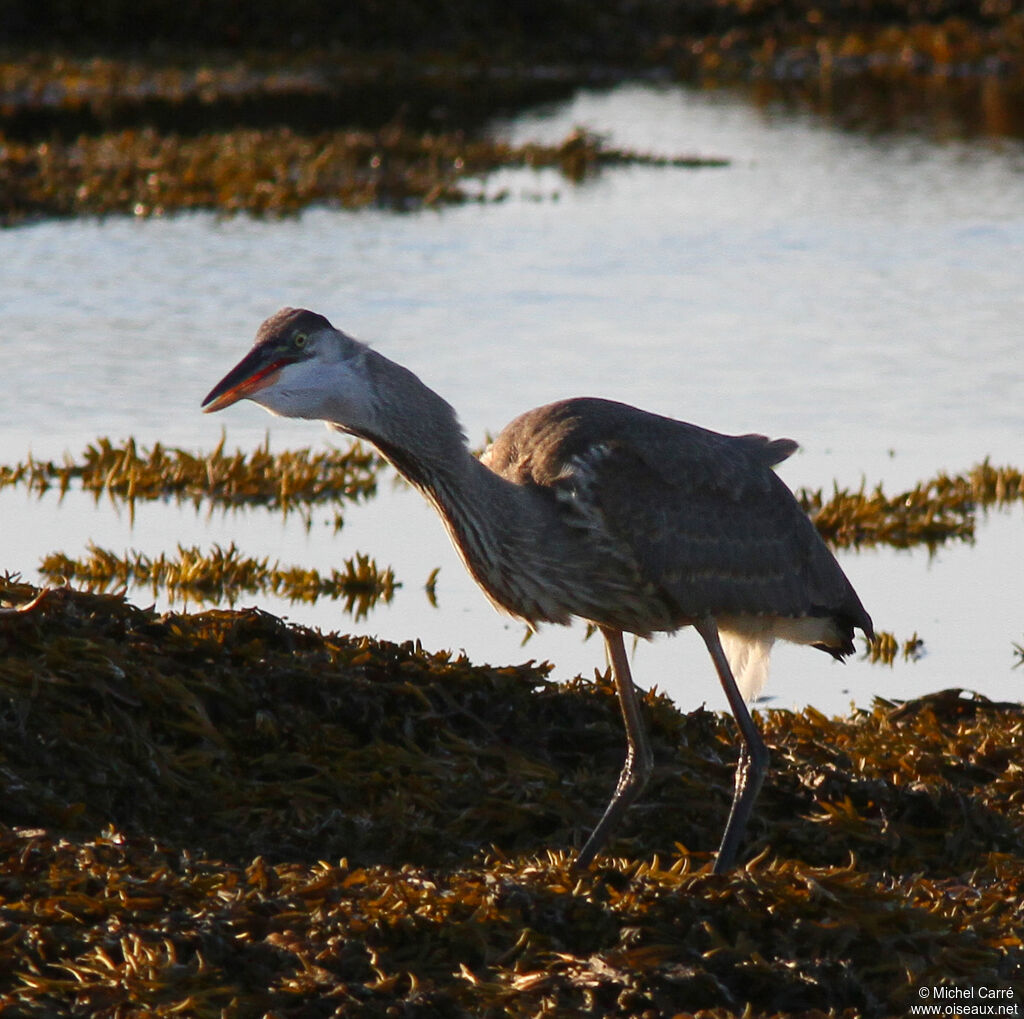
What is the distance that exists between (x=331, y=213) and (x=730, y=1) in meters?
23.1

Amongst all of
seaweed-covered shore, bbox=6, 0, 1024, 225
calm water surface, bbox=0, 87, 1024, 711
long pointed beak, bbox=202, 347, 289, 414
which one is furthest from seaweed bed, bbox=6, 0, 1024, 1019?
seaweed-covered shore, bbox=6, 0, 1024, 225

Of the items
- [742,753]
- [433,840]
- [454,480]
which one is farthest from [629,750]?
[454,480]

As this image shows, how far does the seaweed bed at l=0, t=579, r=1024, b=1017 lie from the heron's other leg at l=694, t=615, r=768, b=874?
0.18m

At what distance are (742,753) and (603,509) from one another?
0.88 metres

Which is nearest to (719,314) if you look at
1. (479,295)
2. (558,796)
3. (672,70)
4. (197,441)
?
(479,295)

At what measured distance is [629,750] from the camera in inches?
229

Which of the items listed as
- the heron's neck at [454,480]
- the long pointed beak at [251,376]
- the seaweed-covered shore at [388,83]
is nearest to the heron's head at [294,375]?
the long pointed beak at [251,376]

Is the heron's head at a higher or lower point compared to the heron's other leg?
higher

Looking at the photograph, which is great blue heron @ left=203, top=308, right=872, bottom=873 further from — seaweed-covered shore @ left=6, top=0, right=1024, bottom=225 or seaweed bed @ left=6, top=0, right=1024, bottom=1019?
seaweed-covered shore @ left=6, top=0, right=1024, bottom=225

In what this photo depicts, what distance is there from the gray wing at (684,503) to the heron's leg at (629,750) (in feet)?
0.70

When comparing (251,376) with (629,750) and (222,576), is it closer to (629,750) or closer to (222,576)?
(629,750)

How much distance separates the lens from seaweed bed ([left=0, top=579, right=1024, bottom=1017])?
4.39 meters

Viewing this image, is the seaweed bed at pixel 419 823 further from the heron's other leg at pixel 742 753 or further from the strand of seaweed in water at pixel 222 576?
the heron's other leg at pixel 742 753

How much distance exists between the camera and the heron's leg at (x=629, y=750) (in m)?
5.62
